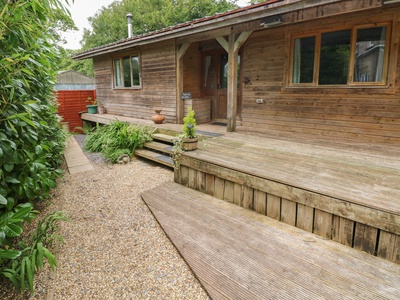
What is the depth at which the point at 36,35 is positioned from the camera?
1715 millimetres

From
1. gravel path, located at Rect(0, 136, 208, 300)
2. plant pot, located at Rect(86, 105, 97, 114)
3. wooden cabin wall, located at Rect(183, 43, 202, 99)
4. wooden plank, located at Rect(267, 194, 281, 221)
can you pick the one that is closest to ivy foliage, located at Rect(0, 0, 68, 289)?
Result: gravel path, located at Rect(0, 136, 208, 300)

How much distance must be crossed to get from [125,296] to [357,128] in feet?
14.6

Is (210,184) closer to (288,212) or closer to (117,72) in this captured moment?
(288,212)

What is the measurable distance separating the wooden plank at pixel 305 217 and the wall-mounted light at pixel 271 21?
2.99 meters

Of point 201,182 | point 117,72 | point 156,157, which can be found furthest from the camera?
point 117,72

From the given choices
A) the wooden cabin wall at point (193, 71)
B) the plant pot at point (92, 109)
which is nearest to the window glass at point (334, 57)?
the wooden cabin wall at point (193, 71)

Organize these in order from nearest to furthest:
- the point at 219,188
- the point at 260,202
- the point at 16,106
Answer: the point at 16,106 < the point at 260,202 < the point at 219,188

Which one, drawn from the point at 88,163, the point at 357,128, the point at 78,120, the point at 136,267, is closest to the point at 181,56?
the point at 88,163

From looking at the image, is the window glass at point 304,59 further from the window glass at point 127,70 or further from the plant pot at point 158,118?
the window glass at point 127,70

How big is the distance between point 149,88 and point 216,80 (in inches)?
78.6

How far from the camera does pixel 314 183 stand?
97.1 inches

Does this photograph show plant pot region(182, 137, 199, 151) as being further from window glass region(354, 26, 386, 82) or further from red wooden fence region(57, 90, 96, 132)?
red wooden fence region(57, 90, 96, 132)

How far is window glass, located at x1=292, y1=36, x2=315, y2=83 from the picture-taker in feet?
15.6

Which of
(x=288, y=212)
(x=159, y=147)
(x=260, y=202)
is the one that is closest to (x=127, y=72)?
(x=159, y=147)
